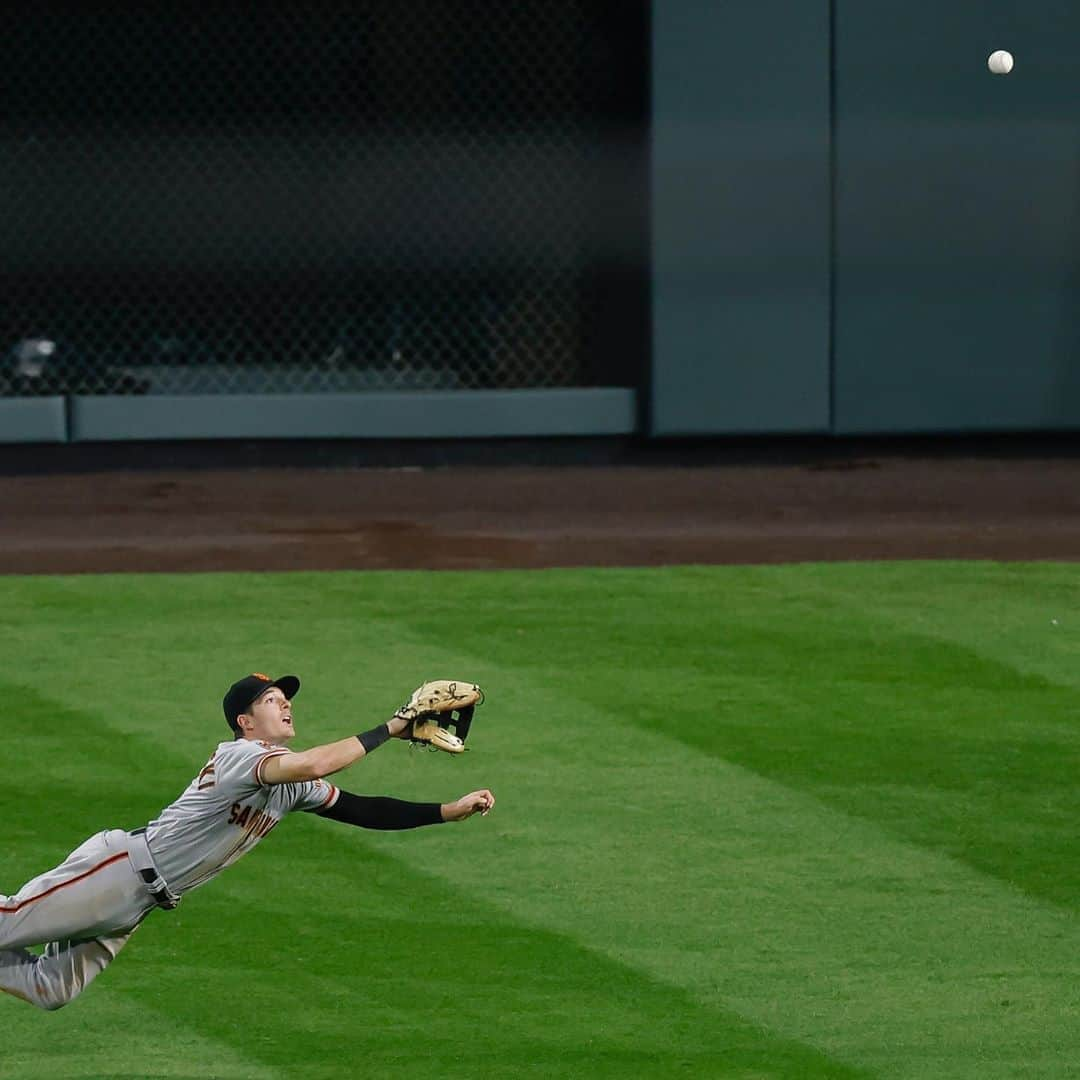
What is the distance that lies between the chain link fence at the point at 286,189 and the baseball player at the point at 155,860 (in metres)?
→ 9.09

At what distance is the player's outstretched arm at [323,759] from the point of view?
481 cm

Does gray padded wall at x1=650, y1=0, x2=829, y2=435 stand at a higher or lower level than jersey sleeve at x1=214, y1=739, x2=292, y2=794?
higher

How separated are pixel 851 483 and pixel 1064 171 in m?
2.65

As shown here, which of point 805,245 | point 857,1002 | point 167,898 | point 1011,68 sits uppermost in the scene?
point 1011,68

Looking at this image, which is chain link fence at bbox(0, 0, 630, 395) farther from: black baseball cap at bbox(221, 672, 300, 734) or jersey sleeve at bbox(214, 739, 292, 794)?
jersey sleeve at bbox(214, 739, 292, 794)

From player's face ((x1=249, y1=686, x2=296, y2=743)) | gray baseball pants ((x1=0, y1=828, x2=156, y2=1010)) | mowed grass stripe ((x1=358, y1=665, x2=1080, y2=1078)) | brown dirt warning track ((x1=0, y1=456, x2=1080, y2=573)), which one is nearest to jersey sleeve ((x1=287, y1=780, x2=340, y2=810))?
player's face ((x1=249, y1=686, x2=296, y2=743))

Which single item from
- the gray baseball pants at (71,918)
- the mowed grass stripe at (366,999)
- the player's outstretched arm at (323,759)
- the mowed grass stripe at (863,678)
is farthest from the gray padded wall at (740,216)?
the player's outstretched arm at (323,759)

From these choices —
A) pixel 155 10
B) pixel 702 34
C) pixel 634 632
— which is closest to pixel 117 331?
pixel 155 10

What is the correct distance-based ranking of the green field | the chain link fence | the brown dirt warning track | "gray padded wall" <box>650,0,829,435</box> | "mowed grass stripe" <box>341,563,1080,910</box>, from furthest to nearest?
the chain link fence
"gray padded wall" <box>650,0,829,435</box>
the brown dirt warning track
"mowed grass stripe" <box>341,563,1080,910</box>
the green field

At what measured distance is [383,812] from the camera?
5309 millimetres

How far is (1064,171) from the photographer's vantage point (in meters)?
13.8

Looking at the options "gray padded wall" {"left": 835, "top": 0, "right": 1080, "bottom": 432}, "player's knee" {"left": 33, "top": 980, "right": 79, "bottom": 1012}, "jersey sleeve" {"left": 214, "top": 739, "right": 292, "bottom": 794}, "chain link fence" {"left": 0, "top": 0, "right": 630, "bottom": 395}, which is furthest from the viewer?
"chain link fence" {"left": 0, "top": 0, "right": 630, "bottom": 395}

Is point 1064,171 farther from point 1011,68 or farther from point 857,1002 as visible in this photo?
point 857,1002

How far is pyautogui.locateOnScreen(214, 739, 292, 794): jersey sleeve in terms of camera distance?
496 centimetres
